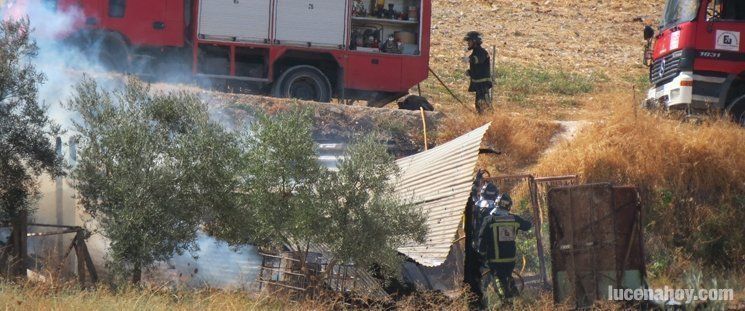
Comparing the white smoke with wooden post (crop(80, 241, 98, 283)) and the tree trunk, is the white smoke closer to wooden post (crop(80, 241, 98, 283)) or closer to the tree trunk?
wooden post (crop(80, 241, 98, 283))

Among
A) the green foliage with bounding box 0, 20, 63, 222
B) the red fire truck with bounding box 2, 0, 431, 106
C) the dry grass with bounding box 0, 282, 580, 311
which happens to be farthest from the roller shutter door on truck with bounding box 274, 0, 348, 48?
the dry grass with bounding box 0, 282, 580, 311

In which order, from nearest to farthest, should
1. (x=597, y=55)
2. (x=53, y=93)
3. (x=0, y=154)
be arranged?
(x=0, y=154) → (x=53, y=93) → (x=597, y=55)

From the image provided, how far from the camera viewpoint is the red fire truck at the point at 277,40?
18.4m

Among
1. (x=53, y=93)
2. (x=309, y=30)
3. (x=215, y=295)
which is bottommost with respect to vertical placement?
(x=215, y=295)

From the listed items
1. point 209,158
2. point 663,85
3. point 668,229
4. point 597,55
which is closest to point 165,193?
point 209,158

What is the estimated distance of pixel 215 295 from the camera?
33.8ft

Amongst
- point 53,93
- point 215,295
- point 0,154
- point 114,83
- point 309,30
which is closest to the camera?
point 215,295

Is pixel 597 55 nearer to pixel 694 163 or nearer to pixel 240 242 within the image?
pixel 694 163

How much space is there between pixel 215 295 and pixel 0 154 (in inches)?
114

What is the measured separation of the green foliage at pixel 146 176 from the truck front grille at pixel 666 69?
8825 millimetres

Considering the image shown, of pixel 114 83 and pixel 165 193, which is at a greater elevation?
pixel 114 83

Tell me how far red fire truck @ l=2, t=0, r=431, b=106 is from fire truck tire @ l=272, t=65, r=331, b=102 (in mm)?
18

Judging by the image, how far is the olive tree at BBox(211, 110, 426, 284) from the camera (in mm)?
10562

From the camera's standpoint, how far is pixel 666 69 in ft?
57.4
